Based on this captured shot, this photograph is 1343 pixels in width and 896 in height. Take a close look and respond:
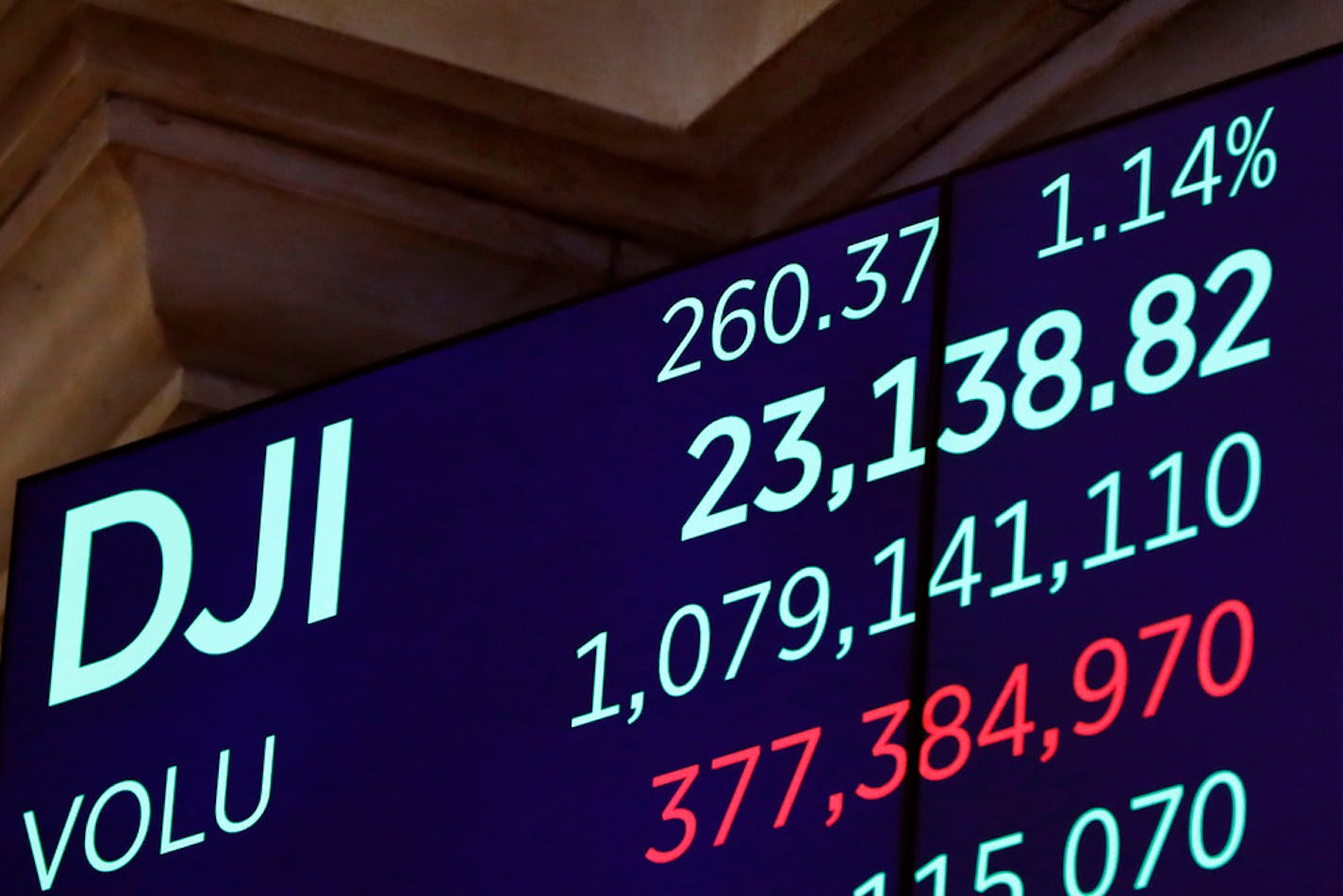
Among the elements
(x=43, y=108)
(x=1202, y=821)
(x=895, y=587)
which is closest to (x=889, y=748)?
(x=895, y=587)

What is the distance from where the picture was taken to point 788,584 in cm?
394

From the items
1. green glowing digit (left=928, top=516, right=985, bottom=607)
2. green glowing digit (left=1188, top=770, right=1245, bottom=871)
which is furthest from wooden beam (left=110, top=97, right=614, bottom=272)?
green glowing digit (left=1188, top=770, right=1245, bottom=871)

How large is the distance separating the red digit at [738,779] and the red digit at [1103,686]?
377 mm

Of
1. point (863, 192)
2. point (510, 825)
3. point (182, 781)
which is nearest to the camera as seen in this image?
point (510, 825)

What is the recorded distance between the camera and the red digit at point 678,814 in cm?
386

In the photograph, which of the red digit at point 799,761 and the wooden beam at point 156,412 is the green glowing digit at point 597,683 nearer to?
the red digit at point 799,761

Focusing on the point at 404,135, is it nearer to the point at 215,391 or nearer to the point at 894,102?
the point at 215,391

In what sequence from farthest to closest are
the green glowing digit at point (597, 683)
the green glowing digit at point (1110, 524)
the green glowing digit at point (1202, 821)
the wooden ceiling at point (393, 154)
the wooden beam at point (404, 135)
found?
1. the wooden beam at point (404, 135)
2. the wooden ceiling at point (393, 154)
3. the green glowing digit at point (597, 683)
4. the green glowing digit at point (1110, 524)
5. the green glowing digit at point (1202, 821)

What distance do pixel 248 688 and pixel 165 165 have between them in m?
A: 0.85

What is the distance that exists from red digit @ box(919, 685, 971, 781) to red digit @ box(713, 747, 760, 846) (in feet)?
0.69

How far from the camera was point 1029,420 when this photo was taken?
12.6 ft

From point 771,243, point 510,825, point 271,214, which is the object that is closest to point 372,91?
point 271,214

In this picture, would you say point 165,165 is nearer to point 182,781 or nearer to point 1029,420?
point 182,781

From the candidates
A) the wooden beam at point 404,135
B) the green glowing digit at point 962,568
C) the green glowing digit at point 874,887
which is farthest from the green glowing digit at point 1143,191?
the wooden beam at point 404,135
